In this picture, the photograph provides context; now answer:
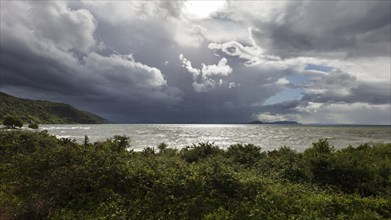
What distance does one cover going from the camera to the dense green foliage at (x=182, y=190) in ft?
36.6

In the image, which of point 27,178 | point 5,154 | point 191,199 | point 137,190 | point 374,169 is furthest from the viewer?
point 5,154

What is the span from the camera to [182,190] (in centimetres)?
1273

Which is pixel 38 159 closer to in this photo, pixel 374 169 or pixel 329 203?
pixel 329 203

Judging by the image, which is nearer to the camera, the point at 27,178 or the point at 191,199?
the point at 191,199

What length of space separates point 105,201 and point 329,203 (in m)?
9.81

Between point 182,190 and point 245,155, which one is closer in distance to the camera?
point 182,190

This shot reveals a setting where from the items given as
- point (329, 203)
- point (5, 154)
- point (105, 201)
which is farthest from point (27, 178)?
point (329, 203)

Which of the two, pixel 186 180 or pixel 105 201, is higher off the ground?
pixel 186 180

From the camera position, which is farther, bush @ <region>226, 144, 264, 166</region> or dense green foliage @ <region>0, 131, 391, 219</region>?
bush @ <region>226, 144, 264, 166</region>

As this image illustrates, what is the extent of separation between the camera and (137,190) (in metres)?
13.2

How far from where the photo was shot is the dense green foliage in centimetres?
1116

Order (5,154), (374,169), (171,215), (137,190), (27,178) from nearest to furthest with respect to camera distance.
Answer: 1. (171,215)
2. (137,190)
3. (27,178)
4. (374,169)
5. (5,154)

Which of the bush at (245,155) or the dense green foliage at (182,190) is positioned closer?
the dense green foliage at (182,190)

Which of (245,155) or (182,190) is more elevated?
(245,155)
